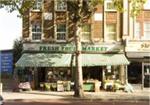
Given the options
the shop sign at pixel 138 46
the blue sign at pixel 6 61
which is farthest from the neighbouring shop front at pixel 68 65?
the blue sign at pixel 6 61

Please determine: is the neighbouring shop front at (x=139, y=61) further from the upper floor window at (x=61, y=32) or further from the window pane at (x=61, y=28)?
the window pane at (x=61, y=28)

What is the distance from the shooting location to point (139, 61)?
45.4m

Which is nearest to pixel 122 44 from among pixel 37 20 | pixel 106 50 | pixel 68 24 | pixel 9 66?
pixel 106 50

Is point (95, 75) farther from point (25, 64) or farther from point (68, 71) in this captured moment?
point (25, 64)

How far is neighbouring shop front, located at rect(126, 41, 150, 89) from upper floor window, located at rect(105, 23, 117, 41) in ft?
5.96

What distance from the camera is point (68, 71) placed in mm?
45719

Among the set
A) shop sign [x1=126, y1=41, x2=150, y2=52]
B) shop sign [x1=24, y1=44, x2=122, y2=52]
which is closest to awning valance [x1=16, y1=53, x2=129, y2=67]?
shop sign [x1=24, y1=44, x2=122, y2=52]

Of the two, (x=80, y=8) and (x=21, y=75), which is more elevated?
(x=80, y=8)

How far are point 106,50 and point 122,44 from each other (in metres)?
1.63

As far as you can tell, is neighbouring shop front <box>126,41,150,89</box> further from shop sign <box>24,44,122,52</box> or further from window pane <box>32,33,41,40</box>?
window pane <box>32,33,41,40</box>

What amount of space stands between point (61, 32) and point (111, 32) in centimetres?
476

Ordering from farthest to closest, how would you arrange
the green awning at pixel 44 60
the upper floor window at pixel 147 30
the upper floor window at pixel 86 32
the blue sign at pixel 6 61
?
the blue sign at pixel 6 61 < the upper floor window at pixel 86 32 < the upper floor window at pixel 147 30 < the green awning at pixel 44 60

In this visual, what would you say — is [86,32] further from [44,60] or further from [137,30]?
[44,60]

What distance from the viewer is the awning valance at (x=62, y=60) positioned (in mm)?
43938
